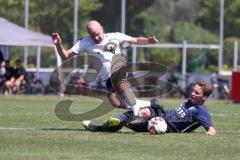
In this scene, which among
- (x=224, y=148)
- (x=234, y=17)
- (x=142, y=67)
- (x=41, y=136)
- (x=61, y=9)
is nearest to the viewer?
(x=224, y=148)

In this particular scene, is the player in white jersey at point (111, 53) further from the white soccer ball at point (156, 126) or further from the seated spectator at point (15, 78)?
the seated spectator at point (15, 78)

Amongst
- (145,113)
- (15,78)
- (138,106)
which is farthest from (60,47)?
(15,78)

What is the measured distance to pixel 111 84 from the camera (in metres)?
→ 13.8

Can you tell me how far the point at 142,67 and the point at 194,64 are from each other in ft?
49.6

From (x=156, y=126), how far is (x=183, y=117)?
504 mm

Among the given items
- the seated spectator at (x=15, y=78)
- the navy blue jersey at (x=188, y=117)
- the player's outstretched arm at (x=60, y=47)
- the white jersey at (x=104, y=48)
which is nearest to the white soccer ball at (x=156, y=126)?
the navy blue jersey at (x=188, y=117)

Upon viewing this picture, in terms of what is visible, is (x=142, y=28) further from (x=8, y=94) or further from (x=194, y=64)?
(x=8, y=94)

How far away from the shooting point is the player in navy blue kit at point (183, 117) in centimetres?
1291

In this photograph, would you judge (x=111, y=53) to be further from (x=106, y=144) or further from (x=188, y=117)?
(x=106, y=144)

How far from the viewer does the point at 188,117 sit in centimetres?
1302

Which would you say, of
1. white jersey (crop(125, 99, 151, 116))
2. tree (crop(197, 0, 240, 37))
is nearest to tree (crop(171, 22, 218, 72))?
tree (crop(197, 0, 240, 37))

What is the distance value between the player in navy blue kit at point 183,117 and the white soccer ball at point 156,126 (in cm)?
20

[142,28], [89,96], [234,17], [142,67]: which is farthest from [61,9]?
[89,96]

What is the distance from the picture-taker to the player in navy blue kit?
1291 cm
